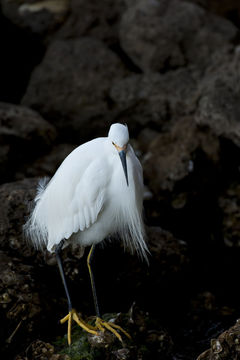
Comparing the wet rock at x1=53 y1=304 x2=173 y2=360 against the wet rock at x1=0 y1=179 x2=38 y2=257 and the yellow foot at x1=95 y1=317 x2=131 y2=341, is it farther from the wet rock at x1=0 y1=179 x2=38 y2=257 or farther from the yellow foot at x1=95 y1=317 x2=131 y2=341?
the wet rock at x1=0 y1=179 x2=38 y2=257

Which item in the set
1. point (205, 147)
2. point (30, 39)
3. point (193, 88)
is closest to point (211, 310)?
point (205, 147)

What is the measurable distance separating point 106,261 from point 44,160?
6.05 feet

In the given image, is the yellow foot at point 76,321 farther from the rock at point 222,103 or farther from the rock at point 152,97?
the rock at point 152,97

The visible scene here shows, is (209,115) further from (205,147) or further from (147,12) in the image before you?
(147,12)

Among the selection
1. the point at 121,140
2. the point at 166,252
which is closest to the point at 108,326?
the point at 166,252

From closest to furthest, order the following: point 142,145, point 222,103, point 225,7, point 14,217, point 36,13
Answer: point 14,217
point 222,103
point 142,145
point 36,13
point 225,7

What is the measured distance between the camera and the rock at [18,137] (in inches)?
177

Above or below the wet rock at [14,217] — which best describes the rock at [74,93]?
below

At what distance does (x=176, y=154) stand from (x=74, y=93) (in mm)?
1684

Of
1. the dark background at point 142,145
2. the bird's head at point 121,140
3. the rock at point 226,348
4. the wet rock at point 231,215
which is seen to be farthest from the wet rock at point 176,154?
the rock at point 226,348

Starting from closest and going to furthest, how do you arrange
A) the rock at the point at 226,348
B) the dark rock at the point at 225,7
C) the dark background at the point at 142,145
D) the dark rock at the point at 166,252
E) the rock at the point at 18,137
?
the rock at the point at 226,348, the dark background at the point at 142,145, the dark rock at the point at 166,252, the rock at the point at 18,137, the dark rock at the point at 225,7

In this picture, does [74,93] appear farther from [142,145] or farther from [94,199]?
[94,199]

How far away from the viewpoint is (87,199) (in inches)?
103

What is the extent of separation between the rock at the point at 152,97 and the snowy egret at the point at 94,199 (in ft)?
9.06
